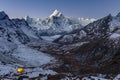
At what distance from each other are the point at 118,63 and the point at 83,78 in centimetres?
10502

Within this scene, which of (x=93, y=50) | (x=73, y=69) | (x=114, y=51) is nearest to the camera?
(x=73, y=69)

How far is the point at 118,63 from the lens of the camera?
454 feet

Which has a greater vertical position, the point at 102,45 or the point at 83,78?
the point at 102,45

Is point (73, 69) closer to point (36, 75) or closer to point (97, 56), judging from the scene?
point (97, 56)

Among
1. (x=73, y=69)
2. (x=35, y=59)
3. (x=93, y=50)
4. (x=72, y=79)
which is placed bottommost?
(x=72, y=79)

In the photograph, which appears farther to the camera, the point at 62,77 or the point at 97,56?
A: the point at 97,56

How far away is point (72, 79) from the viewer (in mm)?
36969

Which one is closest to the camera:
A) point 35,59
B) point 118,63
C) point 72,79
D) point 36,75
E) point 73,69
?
point 72,79

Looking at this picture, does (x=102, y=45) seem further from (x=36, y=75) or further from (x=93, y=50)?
(x=36, y=75)

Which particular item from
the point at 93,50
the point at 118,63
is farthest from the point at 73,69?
the point at 93,50

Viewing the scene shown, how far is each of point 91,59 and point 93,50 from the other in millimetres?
15809

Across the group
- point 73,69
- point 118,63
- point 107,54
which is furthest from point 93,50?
point 73,69

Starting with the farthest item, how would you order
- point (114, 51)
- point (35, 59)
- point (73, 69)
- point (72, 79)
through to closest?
1. point (114, 51)
2. point (35, 59)
3. point (73, 69)
4. point (72, 79)

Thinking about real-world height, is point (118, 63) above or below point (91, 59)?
below
